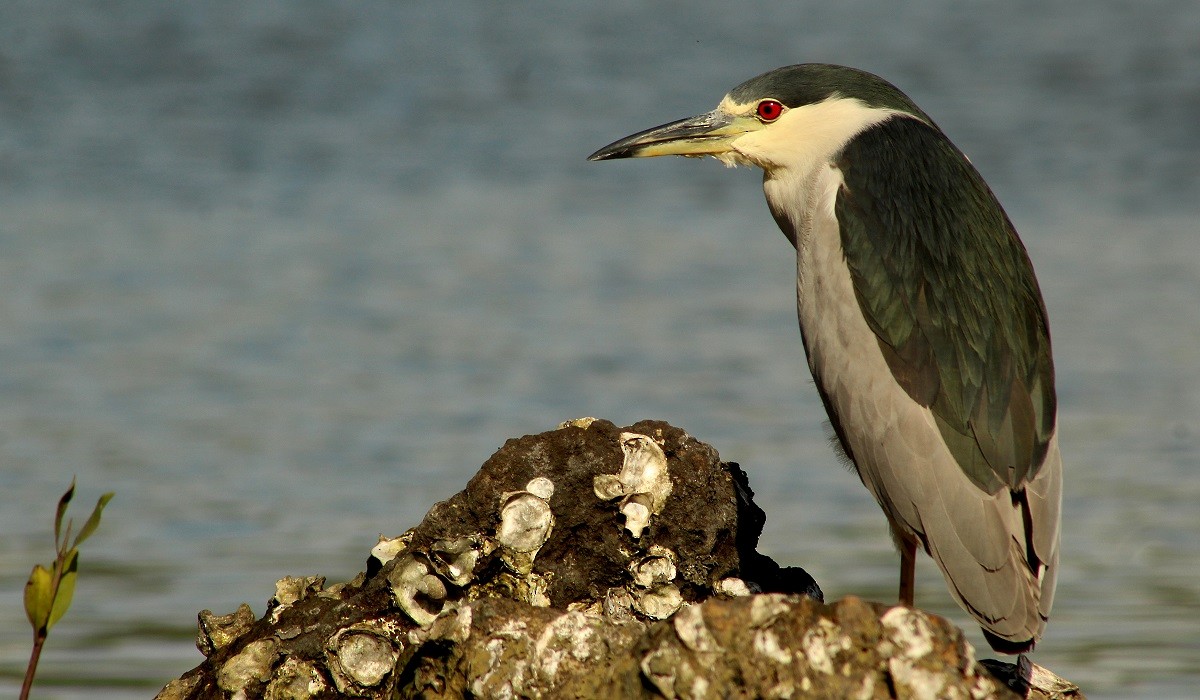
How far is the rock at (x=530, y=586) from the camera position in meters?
2.87

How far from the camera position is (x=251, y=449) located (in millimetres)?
7445

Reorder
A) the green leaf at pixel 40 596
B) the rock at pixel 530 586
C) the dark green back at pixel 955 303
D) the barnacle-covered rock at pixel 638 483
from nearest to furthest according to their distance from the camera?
the green leaf at pixel 40 596 < the rock at pixel 530 586 < the barnacle-covered rock at pixel 638 483 < the dark green back at pixel 955 303

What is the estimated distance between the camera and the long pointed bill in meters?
4.83

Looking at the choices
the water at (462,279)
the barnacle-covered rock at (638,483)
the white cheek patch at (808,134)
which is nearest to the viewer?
the barnacle-covered rock at (638,483)

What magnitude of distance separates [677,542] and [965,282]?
107cm

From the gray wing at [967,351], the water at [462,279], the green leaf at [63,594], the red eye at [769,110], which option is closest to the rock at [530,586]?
the gray wing at [967,351]

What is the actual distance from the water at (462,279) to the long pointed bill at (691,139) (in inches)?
68.4

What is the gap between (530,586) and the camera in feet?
11.1

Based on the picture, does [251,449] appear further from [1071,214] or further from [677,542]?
[1071,214]

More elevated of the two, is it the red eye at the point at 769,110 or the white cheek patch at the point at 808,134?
the red eye at the point at 769,110

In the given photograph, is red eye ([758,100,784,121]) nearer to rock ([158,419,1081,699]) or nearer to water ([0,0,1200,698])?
rock ([158,419,1081,699])

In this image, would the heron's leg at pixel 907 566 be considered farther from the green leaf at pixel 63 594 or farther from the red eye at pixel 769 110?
the green leaf at pixel 63 594

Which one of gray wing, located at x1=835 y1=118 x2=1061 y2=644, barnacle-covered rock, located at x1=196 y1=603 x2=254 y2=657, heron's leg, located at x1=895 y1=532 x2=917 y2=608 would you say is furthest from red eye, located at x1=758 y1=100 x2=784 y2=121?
barnacle-covered rock, located at x1=196 y1=603 x2=254 y2=657

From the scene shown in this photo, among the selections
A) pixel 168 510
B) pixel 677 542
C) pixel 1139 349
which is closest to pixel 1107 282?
pixel 1139 349
